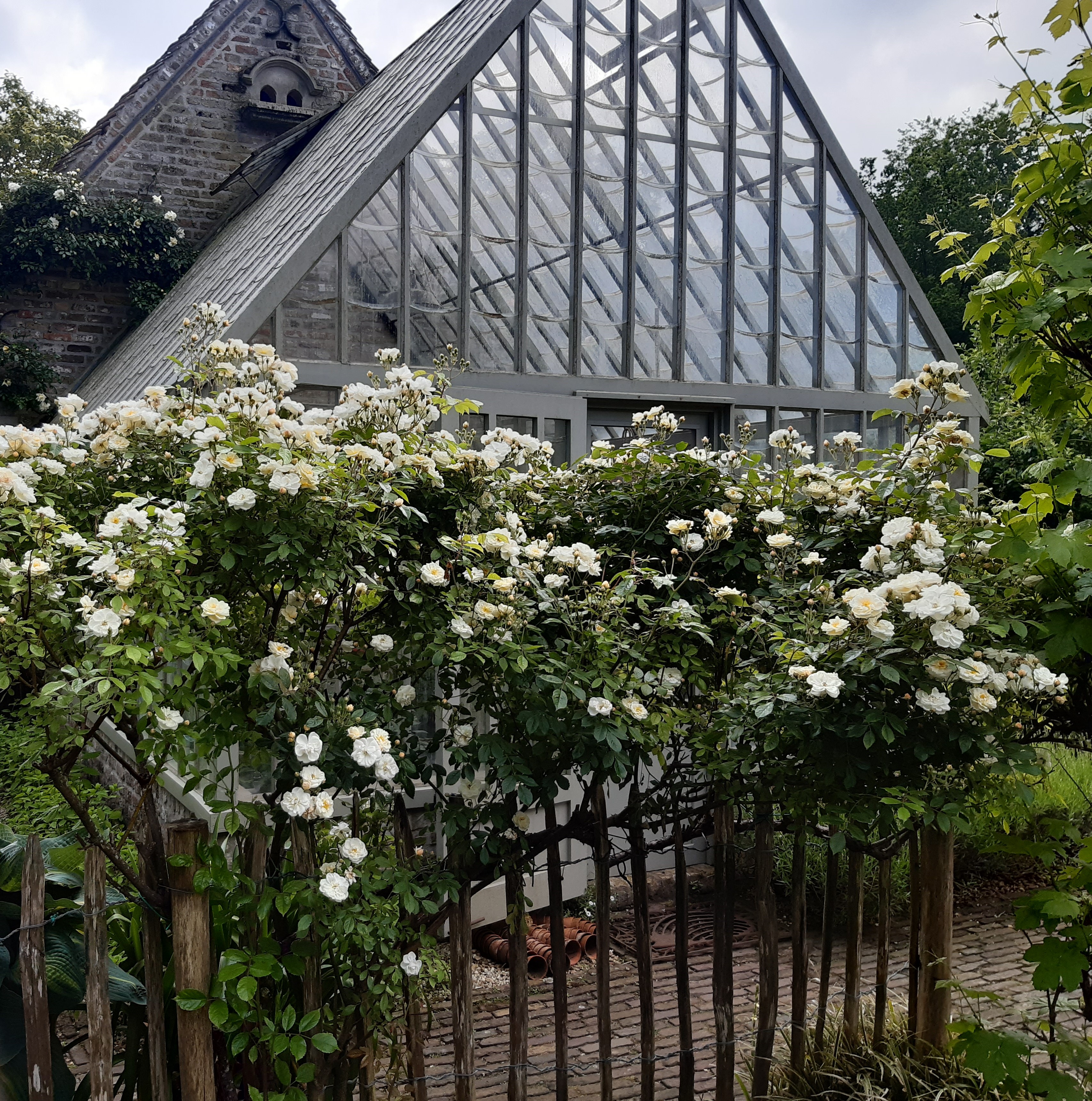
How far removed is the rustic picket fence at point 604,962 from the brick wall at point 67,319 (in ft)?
31.1

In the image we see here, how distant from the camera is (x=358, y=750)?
2.31 metres

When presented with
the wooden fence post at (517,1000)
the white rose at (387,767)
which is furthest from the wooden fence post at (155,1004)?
the wooden fence post at (517,1000)

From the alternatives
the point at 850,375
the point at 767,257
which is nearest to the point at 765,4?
the point at 767,257

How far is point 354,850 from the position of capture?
2.47m

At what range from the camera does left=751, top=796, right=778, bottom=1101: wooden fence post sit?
3113 mm

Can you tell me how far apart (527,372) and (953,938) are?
5.02 metres

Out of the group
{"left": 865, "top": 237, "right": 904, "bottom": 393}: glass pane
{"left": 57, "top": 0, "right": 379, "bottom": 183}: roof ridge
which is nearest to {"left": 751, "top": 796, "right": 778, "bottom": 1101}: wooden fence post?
{"left": 865, "top": 237, "right": 904, "bottom": 393}: glass pane

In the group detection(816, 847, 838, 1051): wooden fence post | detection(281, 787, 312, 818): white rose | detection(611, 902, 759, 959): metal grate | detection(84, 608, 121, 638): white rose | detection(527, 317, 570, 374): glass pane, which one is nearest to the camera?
detection(84, 608, 121, 638): white rose

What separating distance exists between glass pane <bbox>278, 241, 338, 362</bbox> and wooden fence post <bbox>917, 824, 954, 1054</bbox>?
5.38 metres

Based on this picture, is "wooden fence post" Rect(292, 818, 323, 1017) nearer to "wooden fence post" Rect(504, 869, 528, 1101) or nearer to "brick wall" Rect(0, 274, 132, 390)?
"wooden fence post" Rect(504, 869, 528, 1101)

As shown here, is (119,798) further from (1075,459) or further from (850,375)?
(850,375)

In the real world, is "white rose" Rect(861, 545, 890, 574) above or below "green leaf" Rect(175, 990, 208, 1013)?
above

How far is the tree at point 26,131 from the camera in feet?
55.2

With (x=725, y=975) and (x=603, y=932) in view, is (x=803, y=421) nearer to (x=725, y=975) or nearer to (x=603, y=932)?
(x=725, y=975)
